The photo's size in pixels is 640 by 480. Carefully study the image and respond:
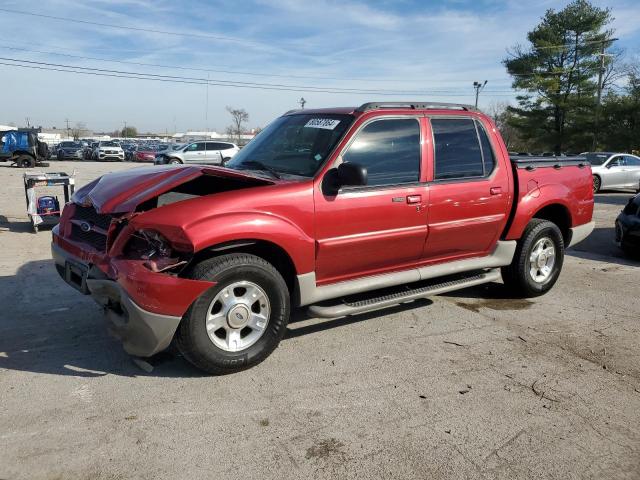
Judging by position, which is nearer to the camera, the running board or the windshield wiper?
the running board

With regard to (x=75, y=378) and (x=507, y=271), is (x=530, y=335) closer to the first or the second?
(x=507, y=271)

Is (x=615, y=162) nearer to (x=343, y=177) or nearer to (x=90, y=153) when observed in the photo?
(x=343, y=177)

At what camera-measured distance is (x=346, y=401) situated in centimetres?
347

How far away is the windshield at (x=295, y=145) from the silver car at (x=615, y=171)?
16684mm

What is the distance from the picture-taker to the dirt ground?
9.29ft

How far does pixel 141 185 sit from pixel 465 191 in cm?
282

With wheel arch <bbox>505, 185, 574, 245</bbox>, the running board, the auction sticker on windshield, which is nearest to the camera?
the running board

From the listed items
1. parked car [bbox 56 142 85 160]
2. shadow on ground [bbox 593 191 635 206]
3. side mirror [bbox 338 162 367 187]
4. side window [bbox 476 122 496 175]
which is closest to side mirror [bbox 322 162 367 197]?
side mirror [bbox 338 162 367 187]

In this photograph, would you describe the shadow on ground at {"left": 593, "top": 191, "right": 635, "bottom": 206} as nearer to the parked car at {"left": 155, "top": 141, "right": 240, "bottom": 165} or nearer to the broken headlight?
the broken headlight

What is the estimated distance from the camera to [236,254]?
3.73m

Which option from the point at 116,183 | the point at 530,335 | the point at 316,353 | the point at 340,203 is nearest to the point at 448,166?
the point at 340,203

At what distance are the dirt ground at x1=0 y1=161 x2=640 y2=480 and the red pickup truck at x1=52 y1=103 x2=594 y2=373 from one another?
1.16 ft

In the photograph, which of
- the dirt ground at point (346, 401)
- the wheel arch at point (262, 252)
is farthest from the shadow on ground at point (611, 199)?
the wheel arch at point (262, 252)

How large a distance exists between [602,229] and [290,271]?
9.24 m
